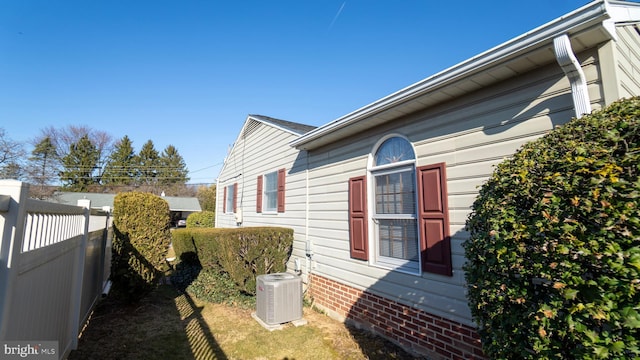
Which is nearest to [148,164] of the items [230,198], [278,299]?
[230,198]

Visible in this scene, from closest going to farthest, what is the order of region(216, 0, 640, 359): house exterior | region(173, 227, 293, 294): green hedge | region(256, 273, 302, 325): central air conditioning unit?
region(216, 0, 640, 359): house exterior → region(256, 273, 302, 325): central air conditioning unit → region(173, 227, 293, 294): green hedge

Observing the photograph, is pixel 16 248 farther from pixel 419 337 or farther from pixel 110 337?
pixel 419 337

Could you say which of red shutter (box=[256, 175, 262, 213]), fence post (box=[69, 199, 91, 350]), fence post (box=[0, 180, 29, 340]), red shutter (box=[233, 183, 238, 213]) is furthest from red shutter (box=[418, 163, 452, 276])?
red shutter (box=[233, 183, 238, 213])

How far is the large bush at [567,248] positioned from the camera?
1209 millimetres

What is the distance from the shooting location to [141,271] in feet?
16.9

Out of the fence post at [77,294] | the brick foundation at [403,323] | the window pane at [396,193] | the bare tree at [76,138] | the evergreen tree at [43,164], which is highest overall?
the bare tree at [76,138]

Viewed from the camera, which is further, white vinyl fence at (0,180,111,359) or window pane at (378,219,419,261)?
window pane at (378,219,419,261)

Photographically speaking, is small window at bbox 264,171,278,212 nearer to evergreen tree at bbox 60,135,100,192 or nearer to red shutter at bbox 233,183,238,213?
red shutter at bbox 233,183,238,213

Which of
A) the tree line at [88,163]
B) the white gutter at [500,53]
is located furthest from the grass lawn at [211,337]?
the tree line at [88,163]

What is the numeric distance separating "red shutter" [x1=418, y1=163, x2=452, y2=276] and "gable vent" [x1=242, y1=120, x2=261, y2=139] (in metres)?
6.33

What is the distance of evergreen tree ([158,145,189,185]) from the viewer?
1742 inches

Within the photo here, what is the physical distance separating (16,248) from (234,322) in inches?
148

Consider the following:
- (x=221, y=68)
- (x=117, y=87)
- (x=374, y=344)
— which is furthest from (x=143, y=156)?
(x=374, y=344)

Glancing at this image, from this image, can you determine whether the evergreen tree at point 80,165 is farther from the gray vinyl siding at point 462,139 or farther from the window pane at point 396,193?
the window pane at point 396,193
